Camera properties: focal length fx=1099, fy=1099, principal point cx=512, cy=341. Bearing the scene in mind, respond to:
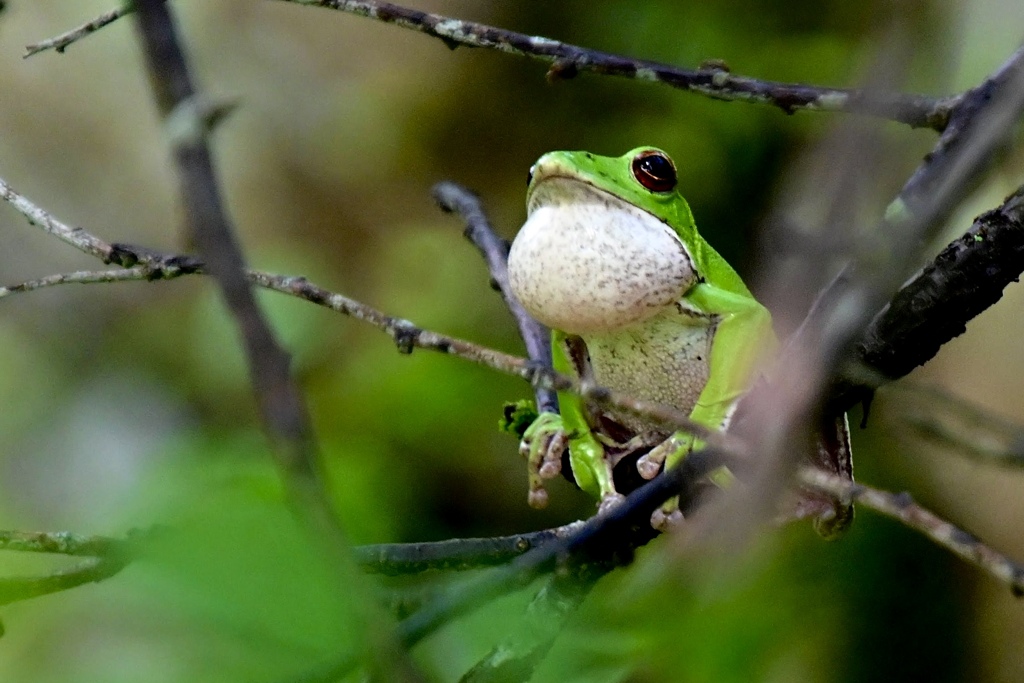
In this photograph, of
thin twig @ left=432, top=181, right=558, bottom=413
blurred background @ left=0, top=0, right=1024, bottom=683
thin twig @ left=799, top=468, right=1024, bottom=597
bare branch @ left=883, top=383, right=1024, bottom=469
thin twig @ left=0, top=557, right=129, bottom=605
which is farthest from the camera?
blurred background @ left=0, top=0, right=1024, bottom=683

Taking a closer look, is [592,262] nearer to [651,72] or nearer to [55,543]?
[651,72]

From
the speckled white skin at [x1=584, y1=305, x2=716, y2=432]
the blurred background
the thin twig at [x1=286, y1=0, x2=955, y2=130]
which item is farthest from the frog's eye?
the blurred background

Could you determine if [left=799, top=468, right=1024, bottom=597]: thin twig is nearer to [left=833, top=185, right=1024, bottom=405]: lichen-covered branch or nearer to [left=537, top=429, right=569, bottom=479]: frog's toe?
[left=833, top=185, right=1024, bottom=405]: lichen-covered branch

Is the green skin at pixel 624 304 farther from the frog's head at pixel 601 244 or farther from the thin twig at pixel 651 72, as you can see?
the thin twig at pixel 651 72

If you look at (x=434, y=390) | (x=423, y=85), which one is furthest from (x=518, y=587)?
(x=423, y=85)

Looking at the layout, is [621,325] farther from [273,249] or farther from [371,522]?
[273,249]
